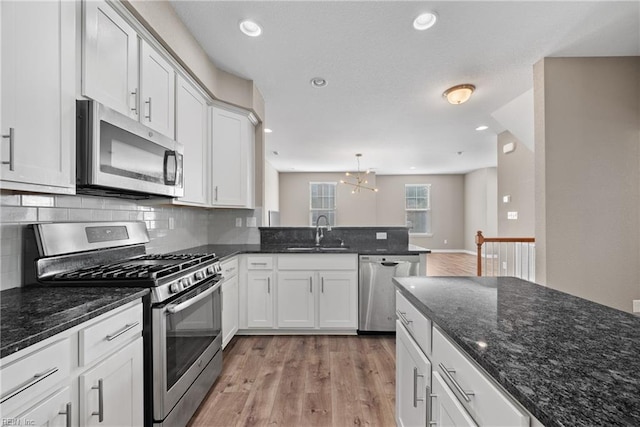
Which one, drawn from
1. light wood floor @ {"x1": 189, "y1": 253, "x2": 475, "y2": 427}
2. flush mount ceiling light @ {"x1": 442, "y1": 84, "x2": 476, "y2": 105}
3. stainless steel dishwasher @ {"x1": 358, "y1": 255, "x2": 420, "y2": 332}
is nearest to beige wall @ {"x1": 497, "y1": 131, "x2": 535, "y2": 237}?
flush mount ceiling light @ {"x1": 442, "y1": 84, "x2": 476, "y2": 105}

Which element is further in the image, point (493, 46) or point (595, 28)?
point (493, 46)

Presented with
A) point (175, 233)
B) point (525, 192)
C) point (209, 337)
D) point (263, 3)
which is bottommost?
point (209, 337)

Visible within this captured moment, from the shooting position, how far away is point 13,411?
78cm

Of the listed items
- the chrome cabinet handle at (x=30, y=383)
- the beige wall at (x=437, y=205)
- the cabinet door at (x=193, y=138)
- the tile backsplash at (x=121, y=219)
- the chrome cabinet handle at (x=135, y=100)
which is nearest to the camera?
the chrome cabinet handle at (x=30, y=383)

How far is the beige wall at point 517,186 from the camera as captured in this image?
4691 millimetres

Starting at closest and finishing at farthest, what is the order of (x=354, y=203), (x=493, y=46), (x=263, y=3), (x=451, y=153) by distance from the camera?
1. (x=263, y=3)
2. (x=493, y=46)
3. (x=451, y=153)
4. (x=354, y=203)

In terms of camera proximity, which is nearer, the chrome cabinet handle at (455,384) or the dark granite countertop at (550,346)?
the dark granite countertop at (550,346)

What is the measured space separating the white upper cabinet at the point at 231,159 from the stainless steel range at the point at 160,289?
3.17 feet

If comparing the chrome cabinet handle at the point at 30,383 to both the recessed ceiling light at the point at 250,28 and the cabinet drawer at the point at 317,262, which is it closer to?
the cabinet drawer at the point at 317,262

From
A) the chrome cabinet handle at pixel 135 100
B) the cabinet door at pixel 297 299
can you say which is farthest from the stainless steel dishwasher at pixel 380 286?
the chrome cabinet handle at pixel 135 100

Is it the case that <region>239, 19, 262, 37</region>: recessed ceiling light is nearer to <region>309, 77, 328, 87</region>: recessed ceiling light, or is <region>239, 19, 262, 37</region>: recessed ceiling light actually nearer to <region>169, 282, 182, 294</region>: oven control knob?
<region>309, 77, 328, 87</region>: recessed ceiling light

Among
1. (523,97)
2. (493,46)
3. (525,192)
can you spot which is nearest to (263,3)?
(493,46)

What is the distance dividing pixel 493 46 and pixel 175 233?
10.8 feet

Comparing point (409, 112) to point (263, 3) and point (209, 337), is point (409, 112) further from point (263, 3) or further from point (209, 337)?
point (209, 337)
